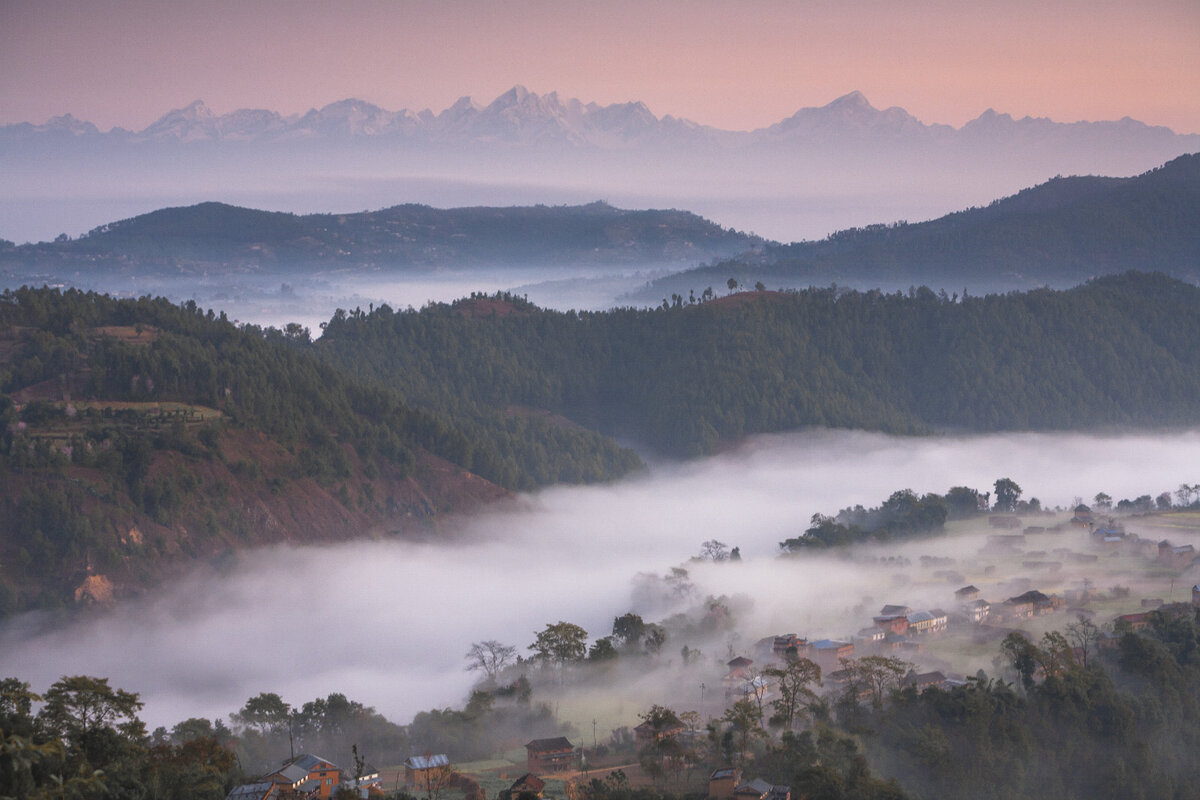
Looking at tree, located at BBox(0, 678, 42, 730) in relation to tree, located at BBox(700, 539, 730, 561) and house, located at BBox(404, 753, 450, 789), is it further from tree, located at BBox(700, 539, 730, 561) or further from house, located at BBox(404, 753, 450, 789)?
tree, located at BBox(700, 539, 730, 561)

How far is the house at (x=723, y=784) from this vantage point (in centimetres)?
5912

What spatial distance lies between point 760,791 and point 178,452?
66.4 m

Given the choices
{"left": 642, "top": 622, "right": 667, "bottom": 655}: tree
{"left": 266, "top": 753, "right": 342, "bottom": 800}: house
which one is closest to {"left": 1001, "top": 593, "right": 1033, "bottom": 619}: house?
{"left": 642, "top": 622, "right": 667, "bottom": 655}: tree

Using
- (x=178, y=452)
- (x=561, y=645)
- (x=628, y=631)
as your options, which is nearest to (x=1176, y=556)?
(x=628, y=631)

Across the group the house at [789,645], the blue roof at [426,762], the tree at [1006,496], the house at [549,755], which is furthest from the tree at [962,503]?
the blue roof at [426,762]

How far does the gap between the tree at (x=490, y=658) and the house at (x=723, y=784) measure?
88.5 feet

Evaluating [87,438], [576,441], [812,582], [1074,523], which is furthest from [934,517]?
→ [87,438]

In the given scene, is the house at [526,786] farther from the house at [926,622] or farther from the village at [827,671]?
the house at [926,622]

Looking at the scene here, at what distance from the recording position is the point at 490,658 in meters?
88.8

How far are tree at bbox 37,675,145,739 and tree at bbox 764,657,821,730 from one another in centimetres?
2918

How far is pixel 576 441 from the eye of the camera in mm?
163125

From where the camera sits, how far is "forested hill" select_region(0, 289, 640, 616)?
326 feet

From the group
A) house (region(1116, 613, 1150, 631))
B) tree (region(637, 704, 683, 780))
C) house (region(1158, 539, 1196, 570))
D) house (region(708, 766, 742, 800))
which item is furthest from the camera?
house (region(1158, 539, 1196, 570))

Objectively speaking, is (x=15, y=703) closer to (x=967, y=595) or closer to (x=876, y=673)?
(x=876, y=673)
